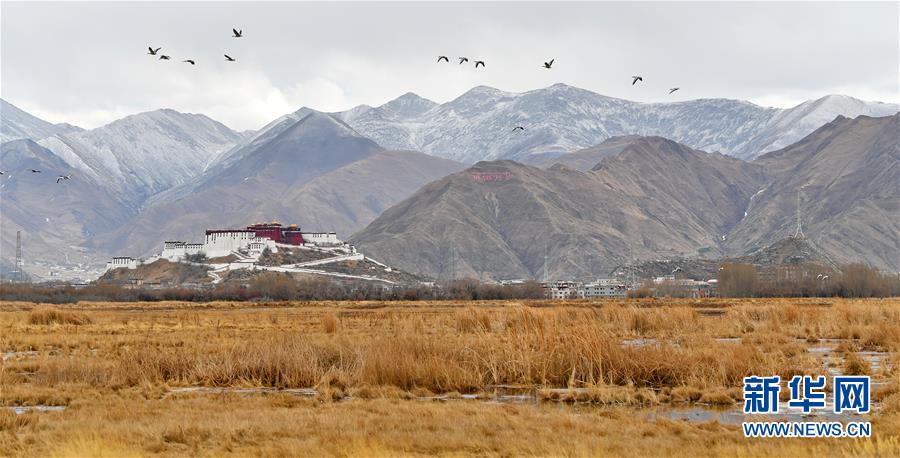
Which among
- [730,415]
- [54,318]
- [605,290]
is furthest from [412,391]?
[605,290]

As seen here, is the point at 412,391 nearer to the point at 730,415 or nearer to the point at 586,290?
the point at 730,415

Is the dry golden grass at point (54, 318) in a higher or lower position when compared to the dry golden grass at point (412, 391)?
higher

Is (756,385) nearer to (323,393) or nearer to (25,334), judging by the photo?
(323,393)

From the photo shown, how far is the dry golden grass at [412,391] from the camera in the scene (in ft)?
71.2

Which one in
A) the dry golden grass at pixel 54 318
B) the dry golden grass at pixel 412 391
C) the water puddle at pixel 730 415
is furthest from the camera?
the dry golden grass at pixel 54 318

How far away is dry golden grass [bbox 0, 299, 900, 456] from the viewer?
71.2 ft

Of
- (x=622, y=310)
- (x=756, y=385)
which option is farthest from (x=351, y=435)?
(x=622, y=310)

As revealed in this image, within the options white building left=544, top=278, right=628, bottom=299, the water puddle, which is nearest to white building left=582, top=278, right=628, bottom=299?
white building left=544, top=278, right=628, bottom=299

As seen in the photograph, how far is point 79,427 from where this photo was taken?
23469 mm

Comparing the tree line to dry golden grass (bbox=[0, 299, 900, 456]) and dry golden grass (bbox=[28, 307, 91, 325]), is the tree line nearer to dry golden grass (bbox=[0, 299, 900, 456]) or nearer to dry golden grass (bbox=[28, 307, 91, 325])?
dry golden grass (bbox=[28, 307, 91, 325])

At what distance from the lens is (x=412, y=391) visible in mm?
29750

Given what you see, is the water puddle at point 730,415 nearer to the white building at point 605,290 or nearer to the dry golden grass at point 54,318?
the dry golden grass at point 54,318

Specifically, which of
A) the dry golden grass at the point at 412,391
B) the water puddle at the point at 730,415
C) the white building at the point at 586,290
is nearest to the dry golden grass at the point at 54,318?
the dry golden grass at the point at 412,391

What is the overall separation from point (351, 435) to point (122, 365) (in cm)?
1323
